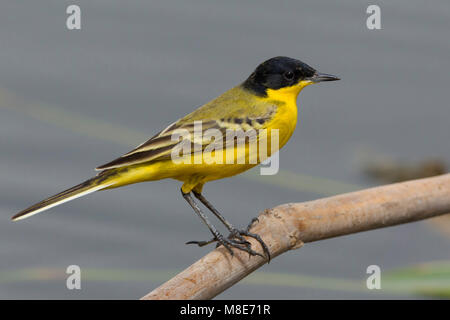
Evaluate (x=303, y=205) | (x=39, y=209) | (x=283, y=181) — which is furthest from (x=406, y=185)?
(x=39, y=209)

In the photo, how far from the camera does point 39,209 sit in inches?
128

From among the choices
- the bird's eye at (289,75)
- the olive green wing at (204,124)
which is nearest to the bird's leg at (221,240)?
the olive green wing at (204,124)

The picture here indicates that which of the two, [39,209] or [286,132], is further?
[286,132]

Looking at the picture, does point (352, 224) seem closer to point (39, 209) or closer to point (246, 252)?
point (246, 252)

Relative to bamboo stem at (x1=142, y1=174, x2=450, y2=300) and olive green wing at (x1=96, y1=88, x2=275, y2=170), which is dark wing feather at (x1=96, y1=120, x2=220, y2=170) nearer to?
olive green wing at (x1=96, y1=88, x2=275, y2=170)

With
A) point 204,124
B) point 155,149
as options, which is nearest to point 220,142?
point 204,124

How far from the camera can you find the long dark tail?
3.24m

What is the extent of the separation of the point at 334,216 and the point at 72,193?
42.2 inches

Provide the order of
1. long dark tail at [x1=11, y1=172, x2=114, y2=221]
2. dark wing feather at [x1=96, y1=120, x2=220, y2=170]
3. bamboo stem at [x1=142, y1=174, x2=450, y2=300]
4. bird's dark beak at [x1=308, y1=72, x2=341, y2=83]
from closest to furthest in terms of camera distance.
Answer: long dark tail at [x1=11, y1=172, x2=114, y2=221] < bamboo stem at [x1=142, y1=174, x2=450, y2=300] < dark wing feather at [x1=96, y1=120, x2=220, y2=170] < bird's dark beak at [x1=308, y1=72, x2=341, y2=83]

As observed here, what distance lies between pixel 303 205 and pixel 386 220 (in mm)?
367

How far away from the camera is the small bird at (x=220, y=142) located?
3.51 m

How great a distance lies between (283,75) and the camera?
4016 mm

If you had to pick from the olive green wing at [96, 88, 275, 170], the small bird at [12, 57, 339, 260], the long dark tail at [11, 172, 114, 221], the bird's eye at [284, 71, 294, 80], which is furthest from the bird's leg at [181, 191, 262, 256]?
the bird's eye at [284, 71, 294, 80]

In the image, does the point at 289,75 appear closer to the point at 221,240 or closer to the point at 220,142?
the point at 220,142
